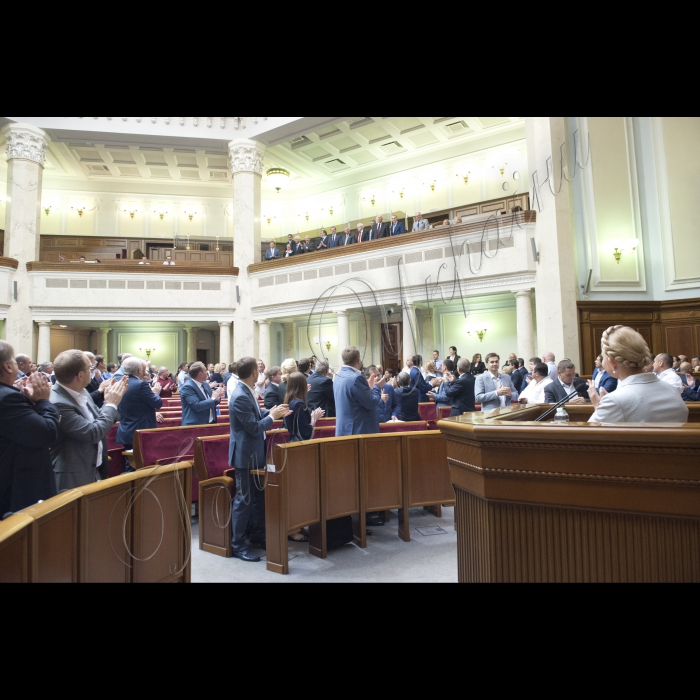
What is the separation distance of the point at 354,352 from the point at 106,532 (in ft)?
8.23

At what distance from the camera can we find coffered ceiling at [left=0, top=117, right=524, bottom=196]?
1515 centimetres

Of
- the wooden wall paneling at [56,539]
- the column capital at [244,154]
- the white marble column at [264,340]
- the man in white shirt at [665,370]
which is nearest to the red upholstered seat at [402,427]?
the man in white shirt at [665,370]

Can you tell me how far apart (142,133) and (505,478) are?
52.7 ft

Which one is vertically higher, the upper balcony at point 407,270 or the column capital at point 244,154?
the column capital at point 244,154

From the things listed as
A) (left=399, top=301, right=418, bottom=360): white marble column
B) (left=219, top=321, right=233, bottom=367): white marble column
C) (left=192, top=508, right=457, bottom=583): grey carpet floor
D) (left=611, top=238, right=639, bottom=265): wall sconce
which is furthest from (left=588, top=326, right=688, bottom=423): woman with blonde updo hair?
(left=219, top=321, right=233, bottom=367): white marble column

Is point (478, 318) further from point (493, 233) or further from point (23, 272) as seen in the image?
point (23, 272)

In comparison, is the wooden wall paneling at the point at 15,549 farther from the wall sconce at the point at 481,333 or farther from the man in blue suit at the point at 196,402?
the wall sconce at the point at 481,333

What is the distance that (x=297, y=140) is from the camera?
1616 cm

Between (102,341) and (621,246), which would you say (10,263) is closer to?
(102,341)

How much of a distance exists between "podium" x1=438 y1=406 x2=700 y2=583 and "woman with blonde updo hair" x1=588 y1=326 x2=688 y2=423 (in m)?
0.26

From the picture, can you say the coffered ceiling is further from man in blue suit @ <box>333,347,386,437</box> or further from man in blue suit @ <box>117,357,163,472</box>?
man in blue suit @ <box>333,347,386,437</box>

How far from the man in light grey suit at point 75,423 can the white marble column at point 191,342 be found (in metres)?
15.8

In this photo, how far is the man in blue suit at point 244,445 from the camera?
3691 mm

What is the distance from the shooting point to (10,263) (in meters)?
13.7
